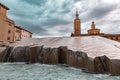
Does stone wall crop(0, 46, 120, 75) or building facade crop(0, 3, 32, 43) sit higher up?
A: building facade crop(0, 3, 32, 43)

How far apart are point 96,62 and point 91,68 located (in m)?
0.53

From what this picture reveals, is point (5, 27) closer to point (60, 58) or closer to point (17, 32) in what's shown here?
point (17, 32)

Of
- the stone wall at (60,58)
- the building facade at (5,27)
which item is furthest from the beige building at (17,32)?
the stone wall at (60,58)

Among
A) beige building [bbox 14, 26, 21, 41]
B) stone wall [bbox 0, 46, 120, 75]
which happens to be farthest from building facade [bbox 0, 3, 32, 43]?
stone wall [bbox 0, 46, 120, 75]

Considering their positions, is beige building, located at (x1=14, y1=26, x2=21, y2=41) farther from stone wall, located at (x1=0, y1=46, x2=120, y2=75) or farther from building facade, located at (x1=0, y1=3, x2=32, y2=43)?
stone wall, located at (x1=0, y1=46, x2=120, y2=75)

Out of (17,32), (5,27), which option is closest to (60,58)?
(5,27)

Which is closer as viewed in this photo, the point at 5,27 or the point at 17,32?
the point at 5,27

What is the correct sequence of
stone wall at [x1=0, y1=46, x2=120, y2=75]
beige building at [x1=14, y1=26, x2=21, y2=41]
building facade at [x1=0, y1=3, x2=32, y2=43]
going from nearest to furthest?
stone wall at [x1=0, y1=46, x2=120, y2=75], building facade at [x1=0, y1=3, x2=32, y2=43], beige building at [x1=14, y1=26, x2=21, y2=41]

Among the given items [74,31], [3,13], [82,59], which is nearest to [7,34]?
[3,13]

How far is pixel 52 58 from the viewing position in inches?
566

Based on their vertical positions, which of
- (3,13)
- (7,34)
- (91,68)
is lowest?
(91,68)

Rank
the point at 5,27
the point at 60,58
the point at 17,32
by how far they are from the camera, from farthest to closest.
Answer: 1. the point at 17,32
2. the point at 5,27
3. the point at 60,58

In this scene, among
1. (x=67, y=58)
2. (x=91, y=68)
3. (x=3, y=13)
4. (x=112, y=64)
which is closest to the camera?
(x=112, y=64)

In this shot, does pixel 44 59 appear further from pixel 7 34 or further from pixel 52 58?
pixel 7 34
